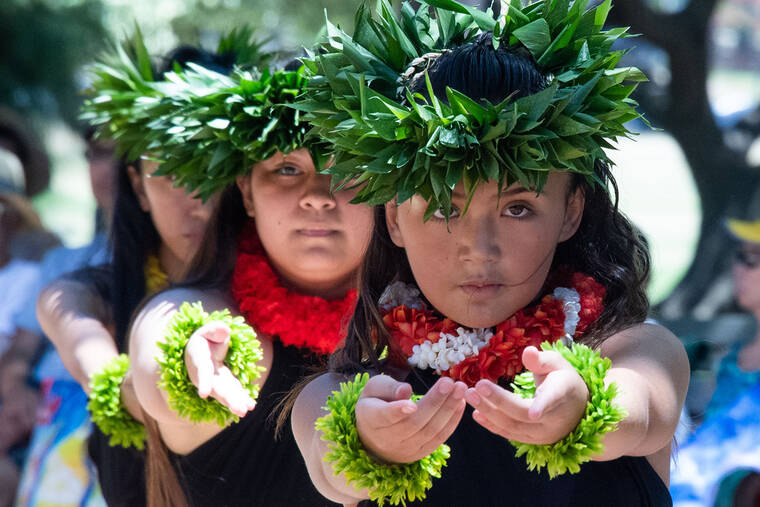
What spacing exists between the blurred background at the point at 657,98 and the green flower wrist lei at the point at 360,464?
0.83 m

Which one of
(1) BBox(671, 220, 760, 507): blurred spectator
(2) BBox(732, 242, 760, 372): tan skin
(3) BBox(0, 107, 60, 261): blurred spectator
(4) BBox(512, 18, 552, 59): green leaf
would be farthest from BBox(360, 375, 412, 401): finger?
(3) BBox(0, 107, 60, 261): blurred spectator

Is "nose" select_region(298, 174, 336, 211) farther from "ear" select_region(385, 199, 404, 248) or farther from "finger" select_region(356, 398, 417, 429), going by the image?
"finger" select_region(356, 398, 417, 429)

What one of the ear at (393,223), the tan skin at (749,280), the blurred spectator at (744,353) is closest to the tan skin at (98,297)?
the ear at (393,223)

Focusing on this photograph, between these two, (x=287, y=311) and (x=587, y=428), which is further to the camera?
(x=287, y=311)

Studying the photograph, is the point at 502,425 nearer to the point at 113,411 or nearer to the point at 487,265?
the point at 487,265

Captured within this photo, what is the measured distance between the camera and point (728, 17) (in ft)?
27.7

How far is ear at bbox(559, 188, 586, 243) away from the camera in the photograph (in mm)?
1859

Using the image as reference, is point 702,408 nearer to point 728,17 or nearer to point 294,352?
point 294,352

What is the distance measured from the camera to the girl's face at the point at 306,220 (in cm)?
240

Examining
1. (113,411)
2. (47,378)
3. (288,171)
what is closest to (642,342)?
(288,171)

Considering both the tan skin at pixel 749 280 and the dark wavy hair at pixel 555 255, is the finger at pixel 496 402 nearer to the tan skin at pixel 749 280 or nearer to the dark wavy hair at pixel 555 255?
the dark wavy hair at pixel 555 255

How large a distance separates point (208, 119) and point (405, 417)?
4.22ft

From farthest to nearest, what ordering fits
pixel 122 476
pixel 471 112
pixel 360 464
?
pixel 122 476, pixel 471 112, pixel 360 464

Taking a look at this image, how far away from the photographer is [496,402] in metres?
1.36
